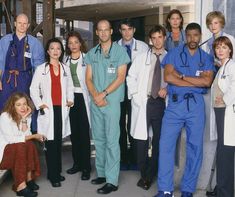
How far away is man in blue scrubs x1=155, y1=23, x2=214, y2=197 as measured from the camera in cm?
→ 418

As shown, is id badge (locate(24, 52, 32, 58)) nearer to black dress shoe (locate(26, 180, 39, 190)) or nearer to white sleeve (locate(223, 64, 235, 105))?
black dress shoe (locate(26, 180, 39, 190))

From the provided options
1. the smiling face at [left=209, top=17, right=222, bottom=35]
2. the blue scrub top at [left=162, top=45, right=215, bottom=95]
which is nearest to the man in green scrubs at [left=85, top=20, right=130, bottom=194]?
the blue scrub top at [left=162, top=45, right=215, bottom=95]

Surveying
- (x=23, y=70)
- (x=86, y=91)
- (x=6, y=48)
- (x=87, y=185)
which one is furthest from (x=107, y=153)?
(x=6, y=48)

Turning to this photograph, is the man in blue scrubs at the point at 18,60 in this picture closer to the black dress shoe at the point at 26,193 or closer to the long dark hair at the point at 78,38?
the long dark hair at the point at 78,38

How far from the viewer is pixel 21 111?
14.8ft

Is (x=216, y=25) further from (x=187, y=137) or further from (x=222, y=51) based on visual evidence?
(x=187, y=137)

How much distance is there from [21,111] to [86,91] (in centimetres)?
84

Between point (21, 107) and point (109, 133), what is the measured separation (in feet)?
3.23

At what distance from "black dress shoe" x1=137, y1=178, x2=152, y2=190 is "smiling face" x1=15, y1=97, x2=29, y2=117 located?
4.98 feet

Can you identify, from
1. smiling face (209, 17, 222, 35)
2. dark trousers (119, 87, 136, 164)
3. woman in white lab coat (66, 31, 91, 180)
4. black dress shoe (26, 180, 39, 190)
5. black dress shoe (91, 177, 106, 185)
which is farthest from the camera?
dark trousers (119, 87, 136, 164)

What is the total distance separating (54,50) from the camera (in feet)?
15.7

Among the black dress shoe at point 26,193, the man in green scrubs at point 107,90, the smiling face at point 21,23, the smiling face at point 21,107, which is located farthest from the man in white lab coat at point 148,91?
the smiling face at point 21,23

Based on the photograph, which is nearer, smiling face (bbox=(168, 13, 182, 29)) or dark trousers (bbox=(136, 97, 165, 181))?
dark trousers (bbox=(136, 97, 165, 181))

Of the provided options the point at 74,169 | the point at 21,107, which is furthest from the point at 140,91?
the point at 74,169
